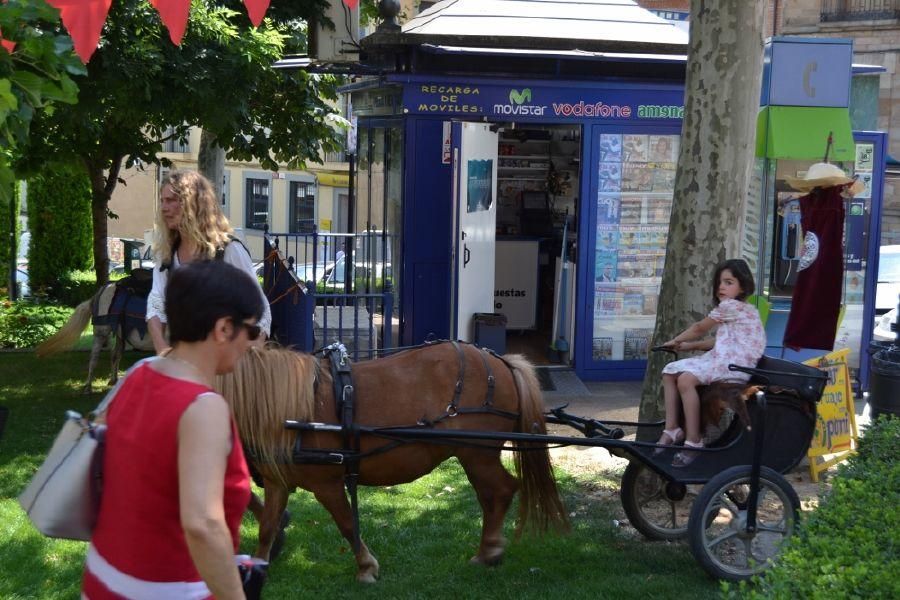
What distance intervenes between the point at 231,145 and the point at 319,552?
232 inches

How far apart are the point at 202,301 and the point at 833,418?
6.20 metres


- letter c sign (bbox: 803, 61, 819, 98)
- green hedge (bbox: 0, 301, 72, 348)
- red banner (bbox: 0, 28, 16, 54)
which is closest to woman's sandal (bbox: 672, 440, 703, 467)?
red banner (bbox: 0, 28, 16, 54)

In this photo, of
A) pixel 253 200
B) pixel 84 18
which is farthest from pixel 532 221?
pixel 253 200

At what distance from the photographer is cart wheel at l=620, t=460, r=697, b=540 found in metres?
5.87

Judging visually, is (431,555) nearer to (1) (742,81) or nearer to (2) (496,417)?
(2) (496,417)

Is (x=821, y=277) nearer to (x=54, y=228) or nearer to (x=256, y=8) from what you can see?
(x=256, y=8)

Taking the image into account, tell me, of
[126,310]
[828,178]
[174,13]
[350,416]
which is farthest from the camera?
[126,310]

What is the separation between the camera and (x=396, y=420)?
5.27 m

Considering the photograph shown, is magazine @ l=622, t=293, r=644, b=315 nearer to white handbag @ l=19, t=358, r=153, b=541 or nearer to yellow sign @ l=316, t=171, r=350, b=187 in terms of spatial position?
white handbag @ l=19, t=358, r=153, b=541

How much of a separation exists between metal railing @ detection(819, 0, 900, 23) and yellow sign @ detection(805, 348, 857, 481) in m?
24.9

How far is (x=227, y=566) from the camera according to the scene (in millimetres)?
2568

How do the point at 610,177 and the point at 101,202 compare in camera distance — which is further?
the point at 101,202

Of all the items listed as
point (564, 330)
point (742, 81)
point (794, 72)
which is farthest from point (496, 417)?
point (564, 330)

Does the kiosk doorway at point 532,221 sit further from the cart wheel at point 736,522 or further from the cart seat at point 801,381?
the cart wheel at point 736,522
